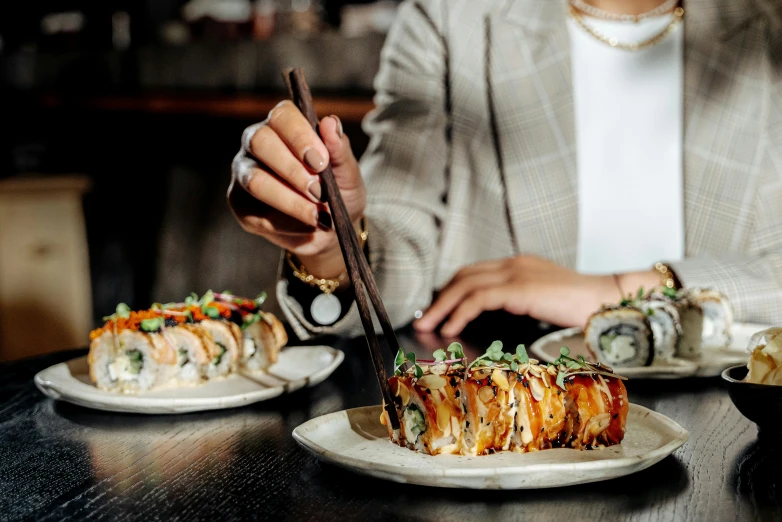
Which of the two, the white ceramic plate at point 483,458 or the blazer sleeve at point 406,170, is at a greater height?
the blazer sleeve at point 406,170

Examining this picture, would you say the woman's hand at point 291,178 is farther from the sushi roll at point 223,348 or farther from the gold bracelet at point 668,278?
the gold bracelet at point 668,278

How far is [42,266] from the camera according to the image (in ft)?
11.7

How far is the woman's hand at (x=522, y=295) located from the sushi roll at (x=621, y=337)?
0.95 ft

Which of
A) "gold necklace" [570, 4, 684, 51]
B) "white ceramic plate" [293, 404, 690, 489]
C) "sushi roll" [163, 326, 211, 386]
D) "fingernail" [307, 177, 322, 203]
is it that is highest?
"gold necklace" [570, 4, 684, 51]

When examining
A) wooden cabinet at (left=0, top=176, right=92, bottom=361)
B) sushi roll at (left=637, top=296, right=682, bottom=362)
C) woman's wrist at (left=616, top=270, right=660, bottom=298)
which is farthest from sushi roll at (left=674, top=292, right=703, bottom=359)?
wooden cabinet at (left=0, top=176, right=92, bottom=361)

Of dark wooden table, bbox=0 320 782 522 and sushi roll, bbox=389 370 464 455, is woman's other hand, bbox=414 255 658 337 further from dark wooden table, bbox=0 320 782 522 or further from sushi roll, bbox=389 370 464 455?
sushi roll, bbox=389 370 464 455

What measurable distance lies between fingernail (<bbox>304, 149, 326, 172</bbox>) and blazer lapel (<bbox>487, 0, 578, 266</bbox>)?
102 cm

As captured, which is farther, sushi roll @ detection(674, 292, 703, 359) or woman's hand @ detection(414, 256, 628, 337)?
woman's hand @ detection(414, 256, 628, 337)

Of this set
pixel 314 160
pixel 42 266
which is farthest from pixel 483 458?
pixel 42 266

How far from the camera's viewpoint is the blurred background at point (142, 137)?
9.08 ft

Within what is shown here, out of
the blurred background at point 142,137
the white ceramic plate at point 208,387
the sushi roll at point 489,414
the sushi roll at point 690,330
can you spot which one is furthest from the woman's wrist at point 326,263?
the blurred background at point 142,137

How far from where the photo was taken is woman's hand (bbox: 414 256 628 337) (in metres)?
1.50

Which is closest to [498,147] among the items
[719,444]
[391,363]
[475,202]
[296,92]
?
[475,202]

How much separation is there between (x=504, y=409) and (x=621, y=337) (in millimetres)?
481
